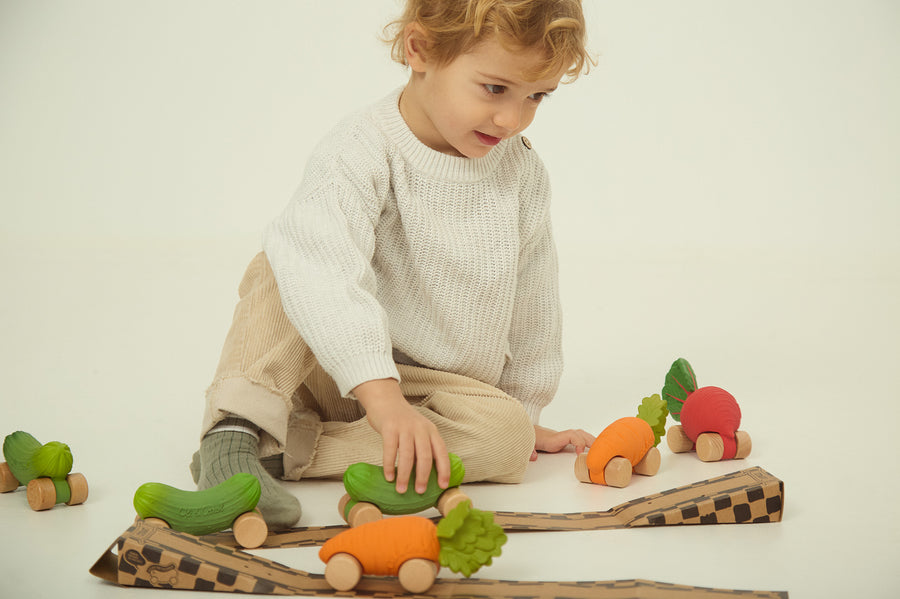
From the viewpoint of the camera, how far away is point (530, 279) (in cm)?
146

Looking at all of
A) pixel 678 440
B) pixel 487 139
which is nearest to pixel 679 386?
pixel 678 440

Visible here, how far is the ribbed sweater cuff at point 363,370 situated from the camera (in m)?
1.04

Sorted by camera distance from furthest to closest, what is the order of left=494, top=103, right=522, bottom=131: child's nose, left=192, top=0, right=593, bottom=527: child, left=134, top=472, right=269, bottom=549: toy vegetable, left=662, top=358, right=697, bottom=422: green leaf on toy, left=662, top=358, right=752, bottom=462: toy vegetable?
left=662, top=358, right=697, bottom=422: green leaf on toy
left=662, top=358, right=752, bottom=462: toy vegetable
left=494, top=103, right=522, bottom=131: child's nose
left=192, top=0, right=593, bottom=527: child
left=134, top=472, right=269, bottom=549: toy vegetable

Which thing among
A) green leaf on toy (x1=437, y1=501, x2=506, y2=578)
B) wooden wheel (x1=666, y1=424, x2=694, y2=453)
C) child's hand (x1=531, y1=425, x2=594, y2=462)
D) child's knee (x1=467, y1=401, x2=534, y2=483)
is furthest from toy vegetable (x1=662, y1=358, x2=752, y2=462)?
green leaf on toy (x1=437, y1=501, x2=506, y2=578)

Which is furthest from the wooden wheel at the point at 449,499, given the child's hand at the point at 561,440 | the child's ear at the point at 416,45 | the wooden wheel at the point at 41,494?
the child's ear at the point at 416,45

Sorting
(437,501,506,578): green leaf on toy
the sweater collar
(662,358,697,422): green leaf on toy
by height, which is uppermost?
the sweater collar

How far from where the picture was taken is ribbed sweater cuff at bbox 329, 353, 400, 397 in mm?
1039

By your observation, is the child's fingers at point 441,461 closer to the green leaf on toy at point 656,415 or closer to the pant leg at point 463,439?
the pant leg at point 463,439

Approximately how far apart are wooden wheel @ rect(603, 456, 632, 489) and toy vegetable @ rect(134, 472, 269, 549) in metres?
0.46

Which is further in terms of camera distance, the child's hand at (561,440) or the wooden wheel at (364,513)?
the child's hand at (561,440)

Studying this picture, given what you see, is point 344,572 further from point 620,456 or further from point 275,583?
point 620,456

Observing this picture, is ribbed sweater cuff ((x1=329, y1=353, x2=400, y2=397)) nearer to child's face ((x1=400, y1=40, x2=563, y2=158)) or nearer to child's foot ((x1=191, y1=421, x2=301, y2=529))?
child's foot ((x1=191, y1=421, x2=301, y2=529))

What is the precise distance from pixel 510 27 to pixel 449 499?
571 millimetres

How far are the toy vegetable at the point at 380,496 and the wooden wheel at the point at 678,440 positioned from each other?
0.45m
